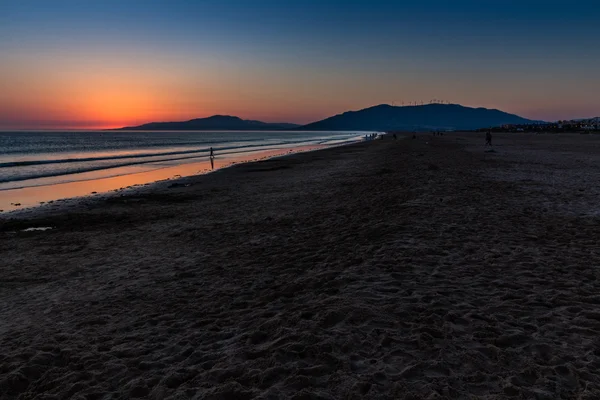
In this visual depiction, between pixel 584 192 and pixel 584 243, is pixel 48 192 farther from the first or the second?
pixel 584 192

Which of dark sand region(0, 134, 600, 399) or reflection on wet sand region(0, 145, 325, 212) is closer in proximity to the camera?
dark sand region(0, 134, 600, 399)

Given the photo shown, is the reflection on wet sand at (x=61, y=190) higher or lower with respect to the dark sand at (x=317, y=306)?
lower

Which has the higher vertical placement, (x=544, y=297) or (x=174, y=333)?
(x=544, y=297)

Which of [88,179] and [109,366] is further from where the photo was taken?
[88,179]

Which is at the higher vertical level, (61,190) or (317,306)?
(317,306)

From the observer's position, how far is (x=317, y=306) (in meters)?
5.96

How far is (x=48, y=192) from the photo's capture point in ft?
74.7

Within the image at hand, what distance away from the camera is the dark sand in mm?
4266

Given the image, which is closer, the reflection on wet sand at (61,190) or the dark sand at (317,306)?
the dark sand at (317,306)

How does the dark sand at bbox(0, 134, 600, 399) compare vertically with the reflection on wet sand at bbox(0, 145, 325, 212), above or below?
above

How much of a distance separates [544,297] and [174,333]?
5.75 m

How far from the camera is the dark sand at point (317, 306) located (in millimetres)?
4266

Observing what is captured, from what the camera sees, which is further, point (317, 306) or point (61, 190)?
point (61, 190)

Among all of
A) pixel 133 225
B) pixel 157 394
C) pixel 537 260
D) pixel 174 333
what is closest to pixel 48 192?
pixel 133 225
